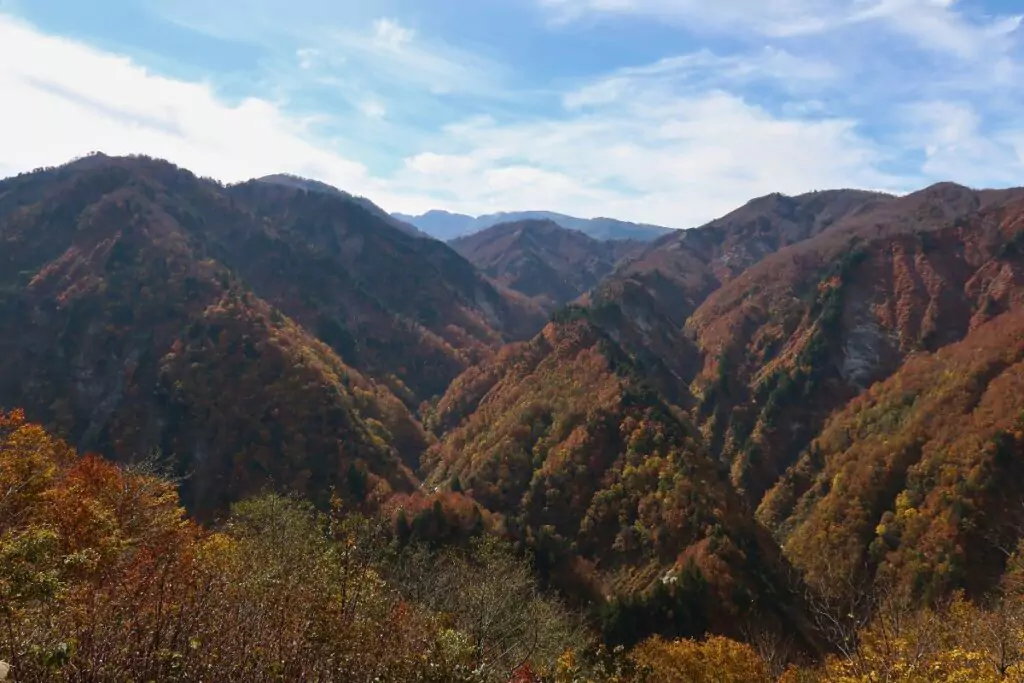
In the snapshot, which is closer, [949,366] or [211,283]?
[949,366]

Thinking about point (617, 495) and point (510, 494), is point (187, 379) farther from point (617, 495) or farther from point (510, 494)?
point (617, 495)

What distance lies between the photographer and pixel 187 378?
486ft

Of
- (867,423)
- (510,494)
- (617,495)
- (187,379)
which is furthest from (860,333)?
(187,379)

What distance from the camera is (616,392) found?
434 ft

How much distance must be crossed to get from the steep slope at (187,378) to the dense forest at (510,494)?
75 cm

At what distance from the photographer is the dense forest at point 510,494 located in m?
A: 20.5

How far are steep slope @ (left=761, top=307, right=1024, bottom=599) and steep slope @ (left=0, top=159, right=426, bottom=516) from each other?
298ft

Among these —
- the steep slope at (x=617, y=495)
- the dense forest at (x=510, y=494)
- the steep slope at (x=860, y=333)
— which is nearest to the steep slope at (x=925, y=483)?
the dense forest at (x=510, y=494)

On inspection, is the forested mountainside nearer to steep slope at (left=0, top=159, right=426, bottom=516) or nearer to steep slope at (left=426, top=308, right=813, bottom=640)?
steep slope at (left=426, top=308, right=813, bottom=640)

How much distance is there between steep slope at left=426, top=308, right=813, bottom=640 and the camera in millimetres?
84062

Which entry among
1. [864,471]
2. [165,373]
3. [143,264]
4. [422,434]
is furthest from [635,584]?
[143,264]

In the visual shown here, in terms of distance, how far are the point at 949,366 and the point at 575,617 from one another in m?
118

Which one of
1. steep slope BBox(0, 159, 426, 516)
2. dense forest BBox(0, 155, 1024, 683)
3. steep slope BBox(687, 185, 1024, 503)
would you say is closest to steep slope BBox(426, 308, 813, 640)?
dense forest BBox(0, 155, 1024, 683)

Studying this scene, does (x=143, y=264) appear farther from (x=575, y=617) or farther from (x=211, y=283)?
(x=575, y=617)
